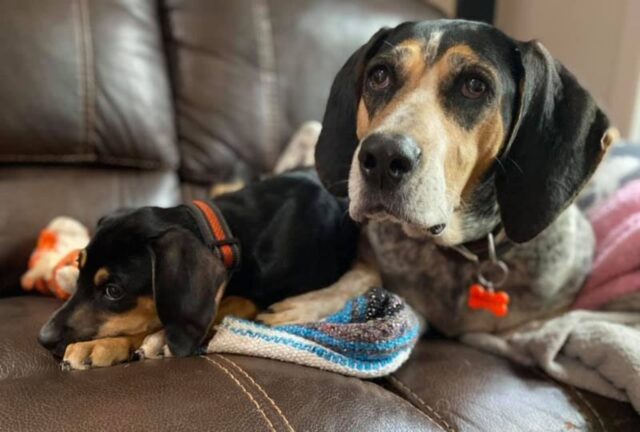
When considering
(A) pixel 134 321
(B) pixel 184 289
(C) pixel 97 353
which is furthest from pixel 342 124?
(C) pixel 97 353

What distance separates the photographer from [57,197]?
88.4 inches

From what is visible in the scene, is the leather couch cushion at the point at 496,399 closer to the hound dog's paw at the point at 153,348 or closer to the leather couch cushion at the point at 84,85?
the hound dog's paw at the point at 153,348

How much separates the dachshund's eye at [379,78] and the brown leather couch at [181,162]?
692 millimetres

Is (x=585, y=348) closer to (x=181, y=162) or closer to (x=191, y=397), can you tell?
(x=191, y=397)

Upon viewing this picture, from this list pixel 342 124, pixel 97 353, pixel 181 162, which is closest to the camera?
pixel 97 353

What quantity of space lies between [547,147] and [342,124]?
536mm

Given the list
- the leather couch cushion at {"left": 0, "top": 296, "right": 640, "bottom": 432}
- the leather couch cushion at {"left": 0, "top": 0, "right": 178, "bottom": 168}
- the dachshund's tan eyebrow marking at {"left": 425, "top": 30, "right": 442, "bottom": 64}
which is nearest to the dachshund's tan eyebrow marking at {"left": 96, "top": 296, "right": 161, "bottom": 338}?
the leather couch cushion at {"left": 0, "top": 296, "right": 640, "bottom": 432}

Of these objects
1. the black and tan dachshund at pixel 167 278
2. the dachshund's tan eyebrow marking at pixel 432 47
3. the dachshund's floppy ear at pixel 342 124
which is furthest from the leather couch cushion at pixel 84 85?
the dachshund's tan eyebrow marking at pixel 432 47

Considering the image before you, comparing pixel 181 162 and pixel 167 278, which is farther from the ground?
pixel 167 278

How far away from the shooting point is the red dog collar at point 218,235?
157 centimetres

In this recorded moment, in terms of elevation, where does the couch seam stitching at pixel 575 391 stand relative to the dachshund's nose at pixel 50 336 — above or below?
below

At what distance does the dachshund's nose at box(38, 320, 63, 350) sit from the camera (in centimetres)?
137

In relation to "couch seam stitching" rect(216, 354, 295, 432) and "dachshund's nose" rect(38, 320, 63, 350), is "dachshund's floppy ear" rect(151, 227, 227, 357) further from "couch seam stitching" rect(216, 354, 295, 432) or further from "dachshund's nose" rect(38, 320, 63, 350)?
"dachshund's nose" rect(38, 320, 63, 350)

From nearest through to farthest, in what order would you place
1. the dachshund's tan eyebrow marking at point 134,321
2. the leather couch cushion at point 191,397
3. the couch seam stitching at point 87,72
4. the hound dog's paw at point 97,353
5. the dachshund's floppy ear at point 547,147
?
1. the leather couch cushion at point 191,397
2. the hound dog's paw at point 97,353
3. the dachshund's tan eyebrow marking at point 134,321
4. the dachshund's floppy ear at point 547,147
5. the couch seam stitching at point 87,72
